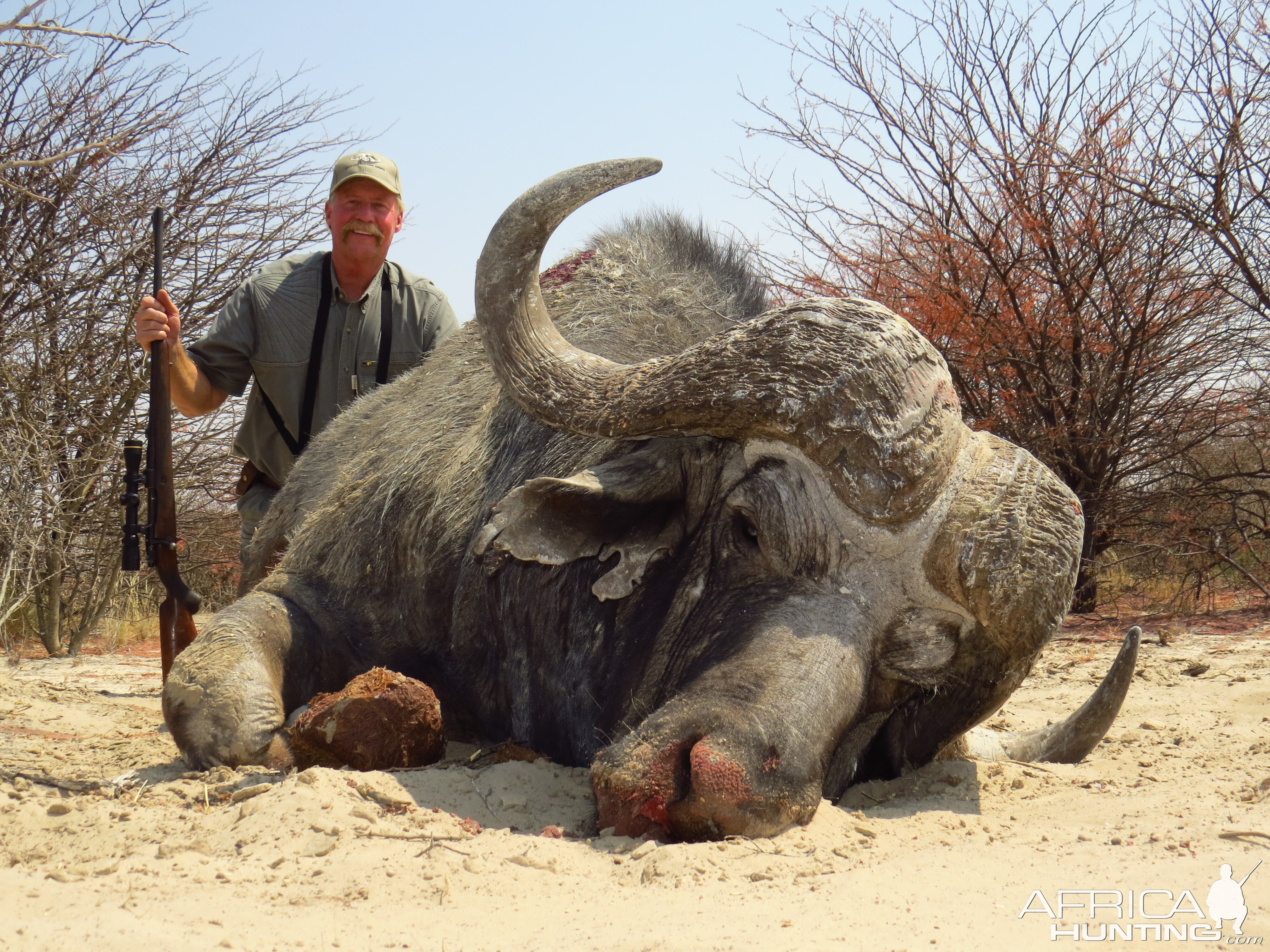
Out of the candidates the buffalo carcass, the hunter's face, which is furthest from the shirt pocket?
the buffalo carcass

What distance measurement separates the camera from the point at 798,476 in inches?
139

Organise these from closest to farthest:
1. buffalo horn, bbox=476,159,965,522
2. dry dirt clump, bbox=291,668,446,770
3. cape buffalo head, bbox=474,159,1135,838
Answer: cape buffalo head, bbox=474,159,1135,838 < buffalo horn, bbox=476,159,965,522 < dry dirt clump, bbox=291,668,446,770

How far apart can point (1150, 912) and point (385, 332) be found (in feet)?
17.1

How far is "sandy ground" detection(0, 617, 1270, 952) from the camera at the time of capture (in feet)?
7.79

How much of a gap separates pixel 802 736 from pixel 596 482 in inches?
40.2

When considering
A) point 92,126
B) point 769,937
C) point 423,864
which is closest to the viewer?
point 769,937

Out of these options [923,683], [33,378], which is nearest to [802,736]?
[923,683]

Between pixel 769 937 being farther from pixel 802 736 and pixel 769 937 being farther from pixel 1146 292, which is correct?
pixel 1146 292

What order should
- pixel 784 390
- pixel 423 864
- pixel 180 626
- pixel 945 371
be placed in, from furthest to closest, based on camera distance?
pixel 180 626 < pixel 945 371 < pixel 784 390 < pixel 423 864

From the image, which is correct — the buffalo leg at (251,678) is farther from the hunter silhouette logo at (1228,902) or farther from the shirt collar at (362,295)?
the hunter silhouette logo at (1228,902)

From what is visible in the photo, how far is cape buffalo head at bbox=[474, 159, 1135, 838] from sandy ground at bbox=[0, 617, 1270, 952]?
0.25m

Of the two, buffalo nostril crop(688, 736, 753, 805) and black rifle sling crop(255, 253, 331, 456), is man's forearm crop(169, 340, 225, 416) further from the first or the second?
buffalo nostril crop(688, 736, 753, 805)

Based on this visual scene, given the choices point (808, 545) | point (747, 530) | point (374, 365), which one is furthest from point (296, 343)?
point (808, 545)

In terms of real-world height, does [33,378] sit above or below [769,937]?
above
